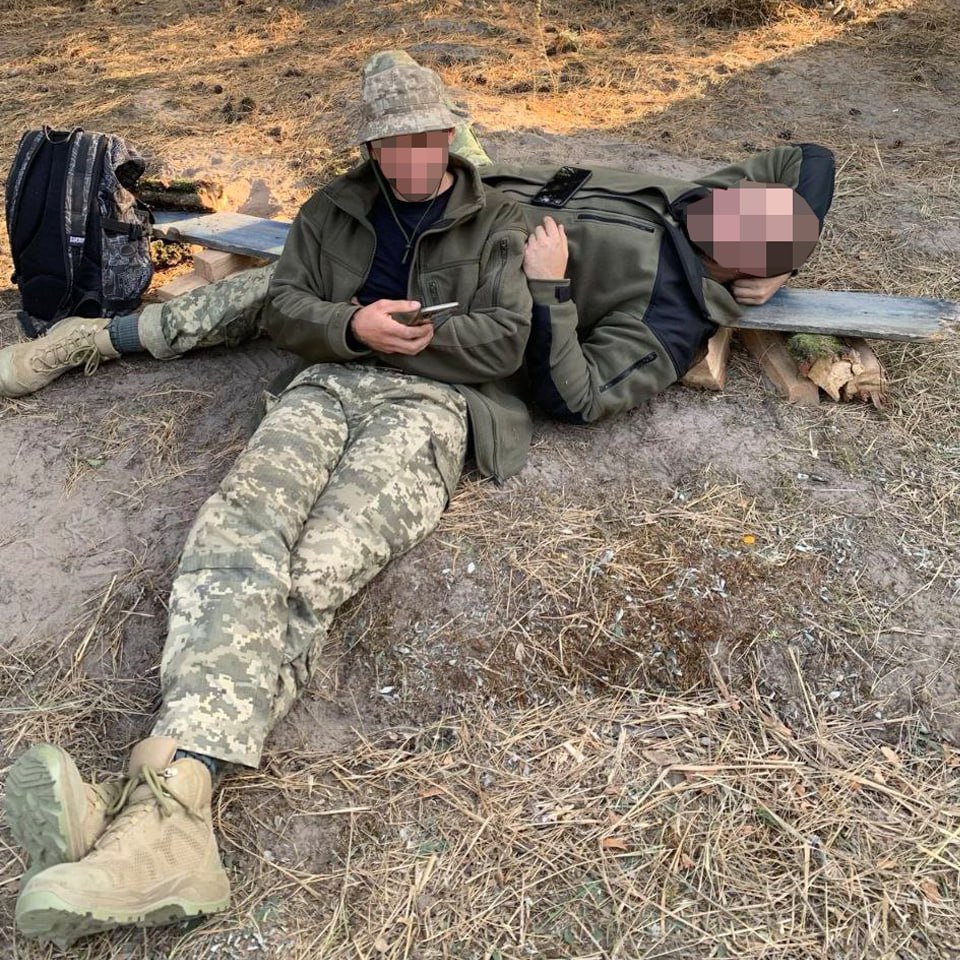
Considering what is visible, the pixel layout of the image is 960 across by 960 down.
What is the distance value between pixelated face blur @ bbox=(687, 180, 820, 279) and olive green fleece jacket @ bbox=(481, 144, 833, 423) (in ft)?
0.25

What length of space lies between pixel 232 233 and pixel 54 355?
1.03 meters

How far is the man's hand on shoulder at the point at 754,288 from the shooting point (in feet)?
10.5

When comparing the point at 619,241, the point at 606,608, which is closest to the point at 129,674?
the point at 606,608

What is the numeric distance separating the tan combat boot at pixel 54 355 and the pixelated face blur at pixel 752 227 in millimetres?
2436

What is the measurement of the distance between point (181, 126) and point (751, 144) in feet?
12.3

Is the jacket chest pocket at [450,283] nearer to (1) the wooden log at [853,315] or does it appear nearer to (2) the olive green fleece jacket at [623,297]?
(2) the olive green fleece jacket at [623,297]

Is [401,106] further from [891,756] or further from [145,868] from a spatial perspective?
[891,756]

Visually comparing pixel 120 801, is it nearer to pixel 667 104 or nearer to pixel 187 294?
pixel 187 294

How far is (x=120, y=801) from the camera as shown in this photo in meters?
1.91

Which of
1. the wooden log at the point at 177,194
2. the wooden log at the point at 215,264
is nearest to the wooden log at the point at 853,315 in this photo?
the wooden log at the point at 215,264

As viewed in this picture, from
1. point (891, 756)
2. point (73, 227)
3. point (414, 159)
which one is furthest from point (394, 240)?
point (891, 756)

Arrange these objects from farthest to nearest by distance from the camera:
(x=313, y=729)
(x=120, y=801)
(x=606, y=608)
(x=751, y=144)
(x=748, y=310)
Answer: (x=751, y=144)
(x=748, y=310)
(x=606, y=608)
(x=313, y=729)
(x=120, y=801)

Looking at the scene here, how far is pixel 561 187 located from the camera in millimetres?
3248

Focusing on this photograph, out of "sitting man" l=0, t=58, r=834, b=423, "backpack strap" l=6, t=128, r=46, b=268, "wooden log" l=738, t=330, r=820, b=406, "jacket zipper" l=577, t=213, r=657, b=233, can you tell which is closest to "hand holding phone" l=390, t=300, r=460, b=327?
"sitting man" l=0, t=58, r=834, b=423
